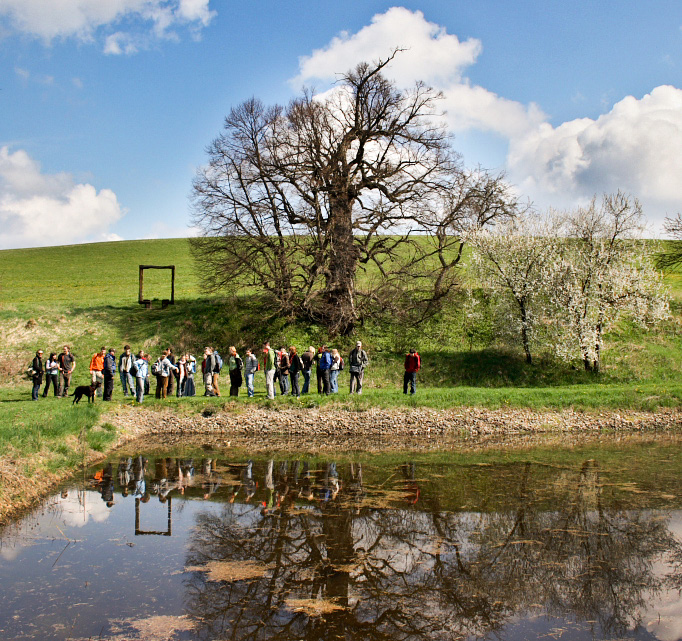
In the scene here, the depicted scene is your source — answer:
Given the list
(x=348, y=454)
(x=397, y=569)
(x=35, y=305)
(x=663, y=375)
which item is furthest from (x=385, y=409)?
(x=35, y=305)

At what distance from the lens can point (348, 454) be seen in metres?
17.8

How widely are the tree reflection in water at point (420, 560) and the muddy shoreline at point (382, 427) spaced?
5.98 metres

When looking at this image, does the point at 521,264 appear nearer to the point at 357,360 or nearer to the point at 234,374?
the point at 357,360

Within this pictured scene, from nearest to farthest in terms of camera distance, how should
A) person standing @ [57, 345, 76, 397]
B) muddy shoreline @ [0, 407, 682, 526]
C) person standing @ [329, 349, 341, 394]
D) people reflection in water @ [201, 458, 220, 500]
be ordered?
people reflection in water @ [201, 458, 220, 500] → muddy shoreline @ [0, 407, 682, 526] → person standing @ [329, 349, 341, 394] → person standing @ [57, 345, 76, 397]

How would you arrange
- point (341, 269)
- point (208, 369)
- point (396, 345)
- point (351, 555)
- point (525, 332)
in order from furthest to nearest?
point (396, 345) < point (341, 269) < point (525, 332) < point (208, 369) < point (351, 555)

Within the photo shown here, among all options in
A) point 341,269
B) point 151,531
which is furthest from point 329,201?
point 151,531

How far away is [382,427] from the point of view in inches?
810

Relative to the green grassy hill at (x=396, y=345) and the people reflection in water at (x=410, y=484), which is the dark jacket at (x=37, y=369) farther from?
the people reflection in water at (x=410, y=484)

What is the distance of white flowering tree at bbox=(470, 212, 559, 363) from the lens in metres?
29.6

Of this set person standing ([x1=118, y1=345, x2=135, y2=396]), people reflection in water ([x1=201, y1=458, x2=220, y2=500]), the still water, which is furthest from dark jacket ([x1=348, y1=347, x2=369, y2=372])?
person standing ([x1=118, y1=345, x2=135, y2=396])

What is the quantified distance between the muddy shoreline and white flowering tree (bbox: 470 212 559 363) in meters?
8.67

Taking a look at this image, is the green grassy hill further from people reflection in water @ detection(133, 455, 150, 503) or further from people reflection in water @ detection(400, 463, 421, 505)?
people reflection in water @ detection(133, 455, 150, 503)

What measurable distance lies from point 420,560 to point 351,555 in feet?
3.50

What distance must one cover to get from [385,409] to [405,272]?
44.4 ft
